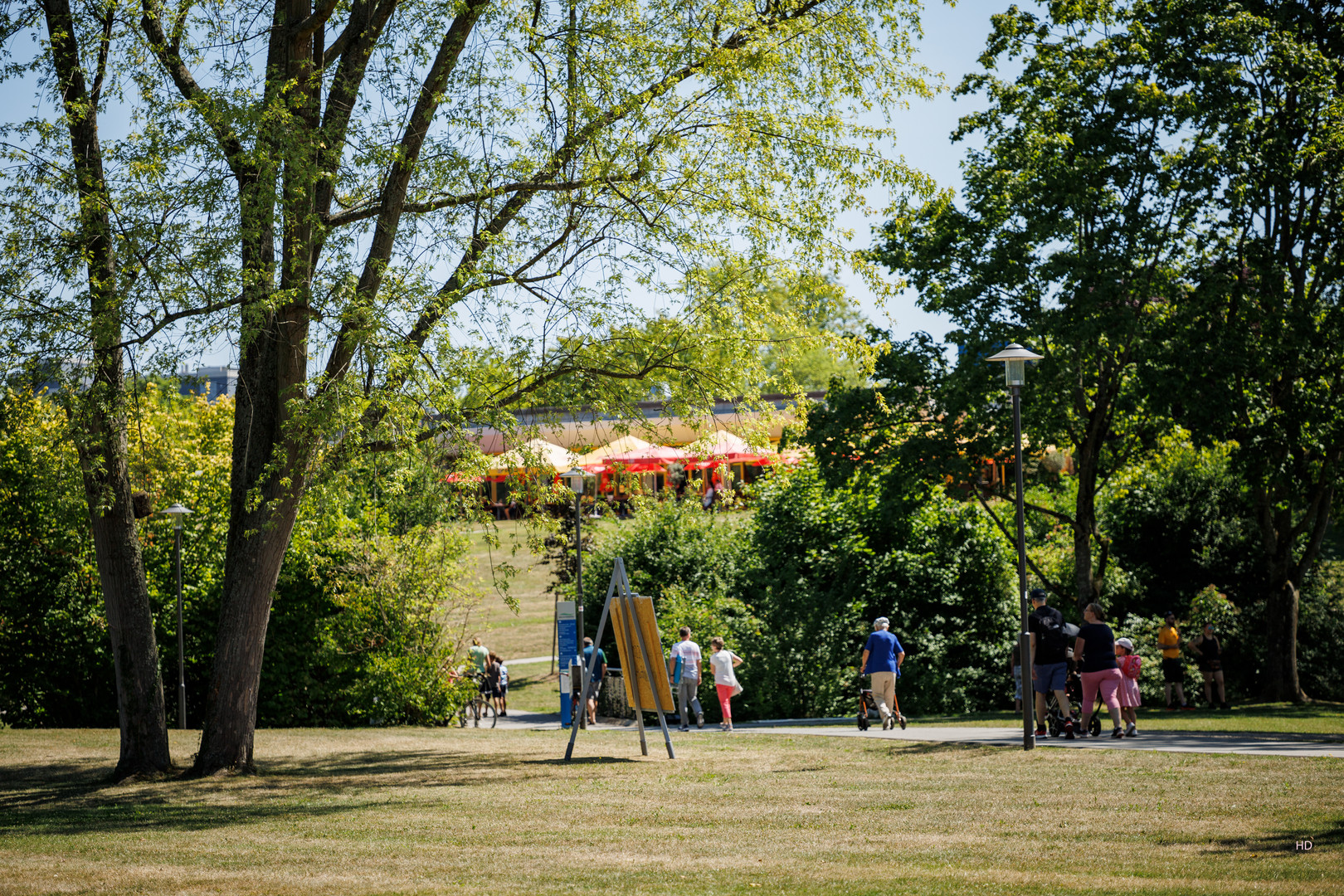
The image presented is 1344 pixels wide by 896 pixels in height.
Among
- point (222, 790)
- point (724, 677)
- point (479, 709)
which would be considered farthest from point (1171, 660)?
point (222, 790)

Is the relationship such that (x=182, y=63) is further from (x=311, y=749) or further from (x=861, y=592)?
(x=861, y=592)

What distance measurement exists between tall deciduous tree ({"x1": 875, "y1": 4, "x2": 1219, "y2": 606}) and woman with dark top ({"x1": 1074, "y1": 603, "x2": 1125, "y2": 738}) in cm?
695

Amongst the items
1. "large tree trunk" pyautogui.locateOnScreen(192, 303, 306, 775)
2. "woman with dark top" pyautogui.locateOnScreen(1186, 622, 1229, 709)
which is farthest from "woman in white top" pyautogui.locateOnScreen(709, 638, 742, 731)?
"woman with dark top" pyautogui.locateOnScreen(1186, 622, 1229, 709)

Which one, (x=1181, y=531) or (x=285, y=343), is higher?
(x=285, y=343)

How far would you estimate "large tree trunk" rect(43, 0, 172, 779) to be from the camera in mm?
12422

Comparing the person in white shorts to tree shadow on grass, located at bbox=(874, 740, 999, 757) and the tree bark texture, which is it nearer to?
tree shadow on grass, located at bbox=(874, 740, 999, 757)

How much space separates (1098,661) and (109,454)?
1202cm

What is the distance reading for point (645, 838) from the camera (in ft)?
28.8

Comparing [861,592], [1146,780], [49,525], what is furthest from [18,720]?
[1146,780]

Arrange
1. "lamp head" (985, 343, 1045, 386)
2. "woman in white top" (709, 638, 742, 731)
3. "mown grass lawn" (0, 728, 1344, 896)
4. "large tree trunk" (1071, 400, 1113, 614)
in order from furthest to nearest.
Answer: "large tree trunk" (1071, 400, 1113, 614) < "woman in white top" (709, 638, 742, 731) < "lamp head" (985, 343, 1045, 386) < "mown grass lawn" (0, 728, 1344, 896)

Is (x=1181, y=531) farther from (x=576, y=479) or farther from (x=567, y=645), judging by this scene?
(x=576, y=479)

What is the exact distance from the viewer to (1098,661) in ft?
46.8

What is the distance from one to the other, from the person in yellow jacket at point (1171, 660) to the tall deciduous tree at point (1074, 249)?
73.0 inches

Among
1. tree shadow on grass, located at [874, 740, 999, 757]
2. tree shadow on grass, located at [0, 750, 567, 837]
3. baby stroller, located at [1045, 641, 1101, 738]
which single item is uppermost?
baby stroller, located at [1045, 641, 1101, 738]
